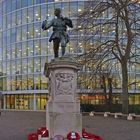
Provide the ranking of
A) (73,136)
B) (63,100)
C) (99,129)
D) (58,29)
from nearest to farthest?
(73,136)
(63,100)
(58,29)
(99,129)

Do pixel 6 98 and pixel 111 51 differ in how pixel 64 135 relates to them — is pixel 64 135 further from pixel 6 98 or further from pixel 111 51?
pixel 6 98

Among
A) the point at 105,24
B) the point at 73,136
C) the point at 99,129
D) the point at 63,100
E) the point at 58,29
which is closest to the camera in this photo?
the point at 73,136

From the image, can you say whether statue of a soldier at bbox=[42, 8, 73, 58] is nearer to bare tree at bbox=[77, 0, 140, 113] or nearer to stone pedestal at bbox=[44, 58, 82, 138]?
stone pedestal at bbox=[44, 58, 82, 138]

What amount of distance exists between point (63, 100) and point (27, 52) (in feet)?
211

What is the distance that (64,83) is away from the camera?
14.3 m

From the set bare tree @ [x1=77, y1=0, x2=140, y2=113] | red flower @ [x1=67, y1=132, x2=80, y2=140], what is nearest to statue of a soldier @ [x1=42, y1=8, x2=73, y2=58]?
red flower @ [x1=67, y1=132, x2=80, y2=140]

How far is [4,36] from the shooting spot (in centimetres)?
8412

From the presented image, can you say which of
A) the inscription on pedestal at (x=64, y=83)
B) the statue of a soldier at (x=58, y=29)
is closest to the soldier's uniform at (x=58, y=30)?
the statue of a soldier at (x=58, y=29)

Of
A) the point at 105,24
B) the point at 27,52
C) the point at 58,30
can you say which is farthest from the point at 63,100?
the point at 27,52

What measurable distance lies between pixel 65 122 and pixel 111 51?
74.1 ft

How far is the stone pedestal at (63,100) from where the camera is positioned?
13953mm

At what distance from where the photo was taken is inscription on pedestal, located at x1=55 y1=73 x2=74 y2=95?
561 inches

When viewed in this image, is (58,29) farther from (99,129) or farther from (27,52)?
(27,52)

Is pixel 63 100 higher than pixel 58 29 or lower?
lower
